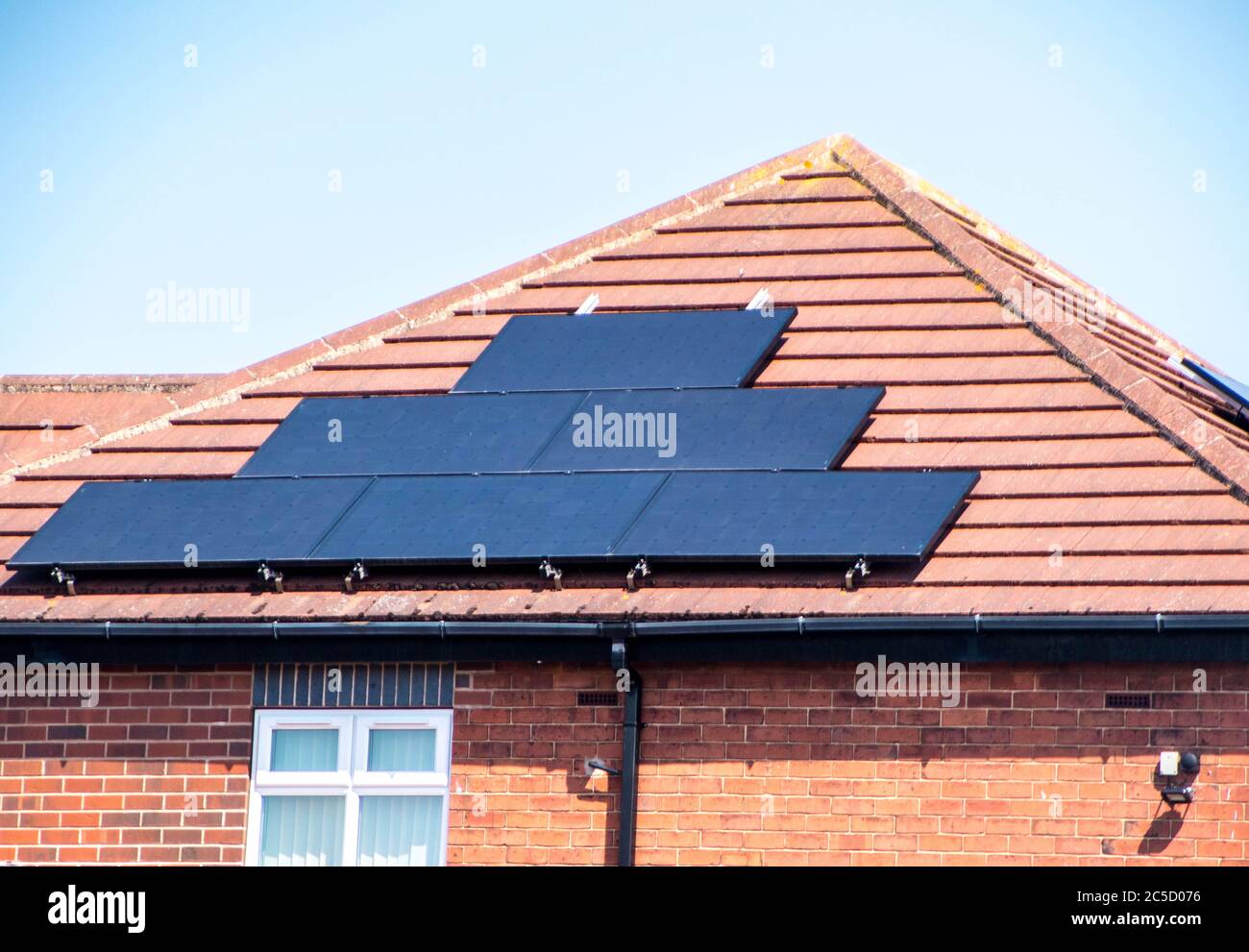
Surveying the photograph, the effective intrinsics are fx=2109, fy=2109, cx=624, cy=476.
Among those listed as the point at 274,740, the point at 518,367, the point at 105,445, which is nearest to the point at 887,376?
the point at 518,367

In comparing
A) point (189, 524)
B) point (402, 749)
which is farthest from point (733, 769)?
point (189, 524)

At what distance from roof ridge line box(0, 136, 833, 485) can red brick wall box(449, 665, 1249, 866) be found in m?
3.95

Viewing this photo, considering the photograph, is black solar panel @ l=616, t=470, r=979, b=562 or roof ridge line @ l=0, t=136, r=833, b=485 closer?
black solar panel @ l=616, t=470, r=979, b=562

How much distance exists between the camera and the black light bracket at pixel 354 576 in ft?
46.9

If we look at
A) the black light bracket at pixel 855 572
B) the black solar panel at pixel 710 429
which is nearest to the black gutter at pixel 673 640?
the black light bracket at pixel 855 572

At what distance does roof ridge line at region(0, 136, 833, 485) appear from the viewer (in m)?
16.6

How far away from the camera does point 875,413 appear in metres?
15.0

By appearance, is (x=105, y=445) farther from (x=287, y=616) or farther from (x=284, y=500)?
(x=287, y=616)

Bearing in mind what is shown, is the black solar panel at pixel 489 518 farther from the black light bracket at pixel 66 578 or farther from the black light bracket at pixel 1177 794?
the black light bracket at pixel 1177 794

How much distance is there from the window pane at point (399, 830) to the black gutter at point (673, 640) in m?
0.96

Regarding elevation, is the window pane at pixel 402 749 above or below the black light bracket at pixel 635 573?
below

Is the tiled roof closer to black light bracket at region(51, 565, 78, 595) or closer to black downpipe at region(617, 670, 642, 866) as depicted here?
black light bracket at region(51, 565, 78, 595)

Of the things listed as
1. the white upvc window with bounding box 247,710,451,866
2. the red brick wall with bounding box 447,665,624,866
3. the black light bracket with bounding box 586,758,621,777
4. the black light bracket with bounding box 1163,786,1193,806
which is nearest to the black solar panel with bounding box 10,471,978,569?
the red brick wall with bounding box 447,665,624,866

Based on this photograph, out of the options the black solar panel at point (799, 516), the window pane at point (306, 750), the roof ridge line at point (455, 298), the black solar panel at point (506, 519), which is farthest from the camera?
Answer: the roof ridge line at point (455, 298)
